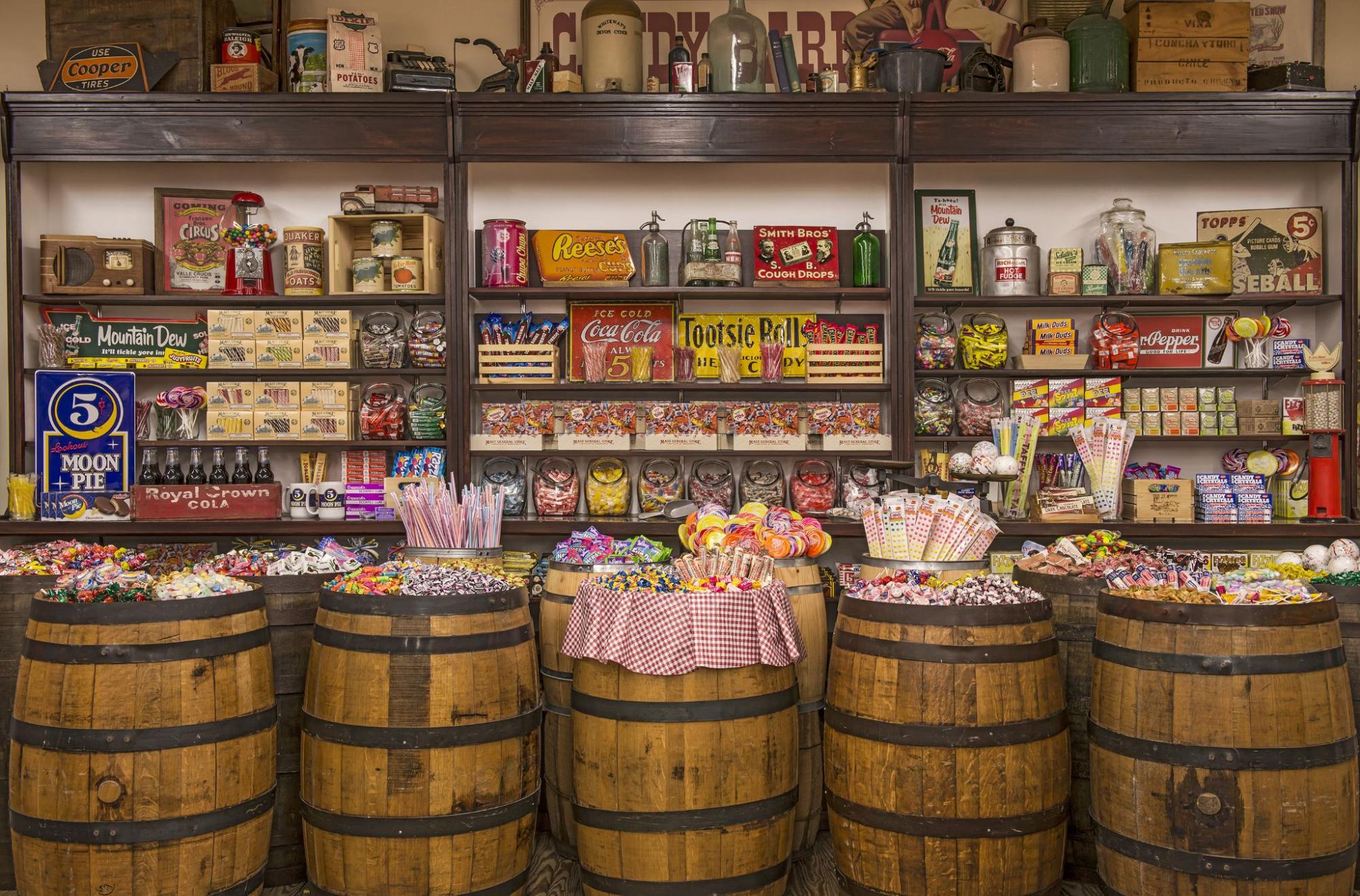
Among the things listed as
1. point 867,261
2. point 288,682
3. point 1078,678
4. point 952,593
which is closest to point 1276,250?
point 867,261

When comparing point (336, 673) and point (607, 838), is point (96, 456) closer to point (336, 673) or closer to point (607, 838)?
point (336, 673)

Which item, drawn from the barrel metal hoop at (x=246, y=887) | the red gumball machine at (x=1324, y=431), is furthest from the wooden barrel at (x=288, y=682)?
the red gumball machine at (x=1324, y=431)

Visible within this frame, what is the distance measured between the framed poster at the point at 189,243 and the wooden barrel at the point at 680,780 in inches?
133

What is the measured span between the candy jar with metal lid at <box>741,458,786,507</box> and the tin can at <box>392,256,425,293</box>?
1.72 metres

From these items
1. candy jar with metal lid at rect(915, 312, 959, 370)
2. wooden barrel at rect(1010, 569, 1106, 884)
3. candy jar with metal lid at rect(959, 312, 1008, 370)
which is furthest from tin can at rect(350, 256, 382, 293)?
wooden barrel at rect(1010, 569, 1106, 884)

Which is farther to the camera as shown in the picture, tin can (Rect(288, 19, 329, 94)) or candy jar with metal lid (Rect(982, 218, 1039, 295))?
candy jar with metal lid (Rect(982, 218, 1039, 295))

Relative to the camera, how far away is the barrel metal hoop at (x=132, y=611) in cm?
254

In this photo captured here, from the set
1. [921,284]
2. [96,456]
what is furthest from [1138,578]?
[96,456]

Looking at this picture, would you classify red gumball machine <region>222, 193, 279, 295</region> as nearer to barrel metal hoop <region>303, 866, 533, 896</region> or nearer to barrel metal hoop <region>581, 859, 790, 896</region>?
barrel metal hoop <region>303, 866, 533, 896</region>

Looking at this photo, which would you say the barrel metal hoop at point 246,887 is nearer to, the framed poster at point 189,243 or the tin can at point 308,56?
the framed poster at point 189,243

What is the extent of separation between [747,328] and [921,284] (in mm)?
841

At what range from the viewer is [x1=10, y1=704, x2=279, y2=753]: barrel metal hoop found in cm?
251

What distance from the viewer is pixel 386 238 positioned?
497 cm

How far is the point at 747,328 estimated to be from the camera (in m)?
5.20
